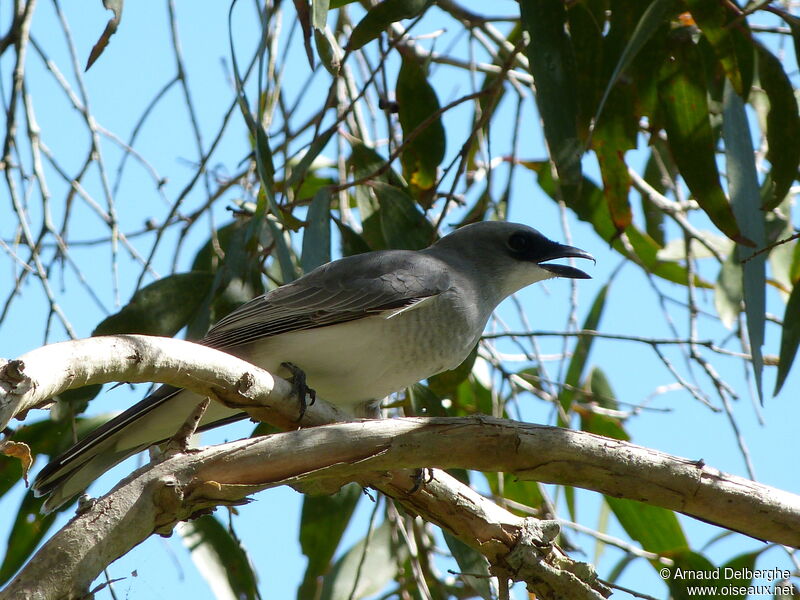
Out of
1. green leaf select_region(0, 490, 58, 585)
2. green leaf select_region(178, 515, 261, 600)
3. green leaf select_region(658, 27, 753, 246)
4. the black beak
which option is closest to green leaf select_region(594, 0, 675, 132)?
green leaf select_region(658, 27, 753, 246)

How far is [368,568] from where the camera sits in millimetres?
4031

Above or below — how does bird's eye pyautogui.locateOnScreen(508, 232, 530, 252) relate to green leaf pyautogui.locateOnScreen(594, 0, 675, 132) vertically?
above

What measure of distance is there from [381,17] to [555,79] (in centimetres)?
60

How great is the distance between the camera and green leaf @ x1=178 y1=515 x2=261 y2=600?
3545 millimetres

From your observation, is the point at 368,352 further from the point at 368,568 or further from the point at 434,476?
the point at 368,568

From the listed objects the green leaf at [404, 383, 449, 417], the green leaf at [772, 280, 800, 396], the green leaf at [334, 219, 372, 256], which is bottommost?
the green leaf at [772, 280, 800, 396]

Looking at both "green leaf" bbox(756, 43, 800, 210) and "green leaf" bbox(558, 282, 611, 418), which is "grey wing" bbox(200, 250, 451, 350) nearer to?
"green leaf" bbox(558, 282, 611, 418)

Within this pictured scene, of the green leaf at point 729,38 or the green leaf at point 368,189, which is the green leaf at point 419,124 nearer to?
the green leaf at point 368,189

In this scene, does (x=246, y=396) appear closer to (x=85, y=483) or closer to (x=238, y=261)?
(x=85, y=483)

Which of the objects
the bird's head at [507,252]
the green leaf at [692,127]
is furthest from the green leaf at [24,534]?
the green leaf at [692,127]

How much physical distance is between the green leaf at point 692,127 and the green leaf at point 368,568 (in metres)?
1.84

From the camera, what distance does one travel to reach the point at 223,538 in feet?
11.9

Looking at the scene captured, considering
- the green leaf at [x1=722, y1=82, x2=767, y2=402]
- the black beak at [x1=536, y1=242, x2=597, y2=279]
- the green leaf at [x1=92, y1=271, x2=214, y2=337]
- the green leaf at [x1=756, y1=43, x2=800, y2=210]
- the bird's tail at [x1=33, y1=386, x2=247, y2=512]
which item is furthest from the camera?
the black beak at [x1=536, y1=242, x2=597, y2=279]

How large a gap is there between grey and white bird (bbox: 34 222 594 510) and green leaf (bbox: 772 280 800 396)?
1058mm
